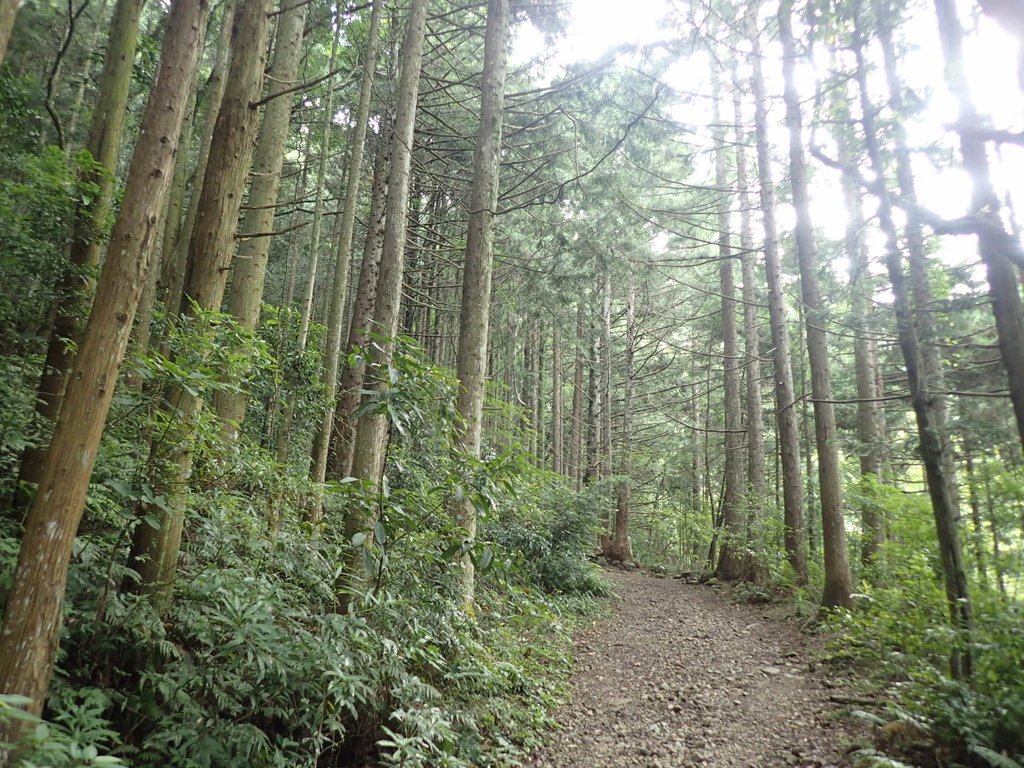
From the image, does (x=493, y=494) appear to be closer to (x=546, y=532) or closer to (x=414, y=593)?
(x=414, y=593)

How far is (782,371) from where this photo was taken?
11047mm

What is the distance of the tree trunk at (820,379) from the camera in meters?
8.52

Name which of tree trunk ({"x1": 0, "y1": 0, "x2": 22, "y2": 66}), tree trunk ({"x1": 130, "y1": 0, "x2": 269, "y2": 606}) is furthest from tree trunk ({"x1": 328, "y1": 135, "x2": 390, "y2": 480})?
tree trunk ({"x1": 0, "y1": 0, "x2": 22, "y2": 66})

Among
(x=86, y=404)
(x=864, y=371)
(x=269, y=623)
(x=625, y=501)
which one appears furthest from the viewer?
(x=625, y=501)

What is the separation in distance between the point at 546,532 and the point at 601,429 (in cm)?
845

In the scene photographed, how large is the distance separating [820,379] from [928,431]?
15.8 feet

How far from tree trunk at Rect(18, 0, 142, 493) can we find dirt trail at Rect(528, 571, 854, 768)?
5.20 meters

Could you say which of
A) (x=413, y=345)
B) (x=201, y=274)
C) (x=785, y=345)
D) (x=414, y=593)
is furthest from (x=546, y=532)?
(x=201, y=274)

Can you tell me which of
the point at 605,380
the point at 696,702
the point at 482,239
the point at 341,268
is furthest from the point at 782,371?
the point at 341,268

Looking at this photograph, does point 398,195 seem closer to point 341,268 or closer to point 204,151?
point 341,268

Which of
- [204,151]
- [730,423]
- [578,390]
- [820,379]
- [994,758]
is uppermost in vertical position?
[204,151]

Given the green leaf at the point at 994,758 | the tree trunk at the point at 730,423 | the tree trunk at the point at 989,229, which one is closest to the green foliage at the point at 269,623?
the green leaf at the point at 994,758

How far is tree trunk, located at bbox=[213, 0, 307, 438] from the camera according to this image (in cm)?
577

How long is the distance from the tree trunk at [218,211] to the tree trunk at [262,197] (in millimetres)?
1438
